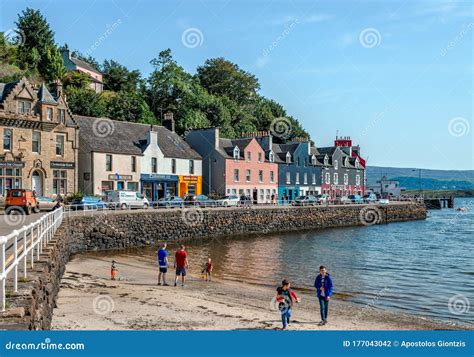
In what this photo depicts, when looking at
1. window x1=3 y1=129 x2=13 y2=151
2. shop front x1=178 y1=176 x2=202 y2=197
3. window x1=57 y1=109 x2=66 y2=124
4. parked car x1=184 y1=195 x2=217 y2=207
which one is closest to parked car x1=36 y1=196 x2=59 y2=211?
window x1=3 y1=129 x2=13 y2=151

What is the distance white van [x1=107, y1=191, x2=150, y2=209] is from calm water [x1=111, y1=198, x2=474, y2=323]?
21.2 ft

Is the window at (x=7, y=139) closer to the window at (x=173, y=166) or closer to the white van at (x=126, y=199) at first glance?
the white van at (x=126, y=199)

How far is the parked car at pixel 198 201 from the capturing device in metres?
49.7

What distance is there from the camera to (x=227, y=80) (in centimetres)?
9894

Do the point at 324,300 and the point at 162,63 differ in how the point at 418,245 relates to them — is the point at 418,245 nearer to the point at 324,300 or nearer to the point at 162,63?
the point at 324,300

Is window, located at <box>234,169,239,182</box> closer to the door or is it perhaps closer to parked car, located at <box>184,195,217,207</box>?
parked car, located at <box>184,195,217,207</box>

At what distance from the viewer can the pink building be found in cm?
6091

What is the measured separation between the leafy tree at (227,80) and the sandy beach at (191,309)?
77.7m

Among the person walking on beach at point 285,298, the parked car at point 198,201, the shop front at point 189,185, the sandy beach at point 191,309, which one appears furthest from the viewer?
the shop front at point 189,185

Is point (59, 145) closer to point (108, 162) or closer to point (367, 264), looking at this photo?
point (108, 162)

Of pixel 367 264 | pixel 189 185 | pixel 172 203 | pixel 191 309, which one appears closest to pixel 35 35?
pixel 189 185

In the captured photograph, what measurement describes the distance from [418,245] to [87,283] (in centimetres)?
2963

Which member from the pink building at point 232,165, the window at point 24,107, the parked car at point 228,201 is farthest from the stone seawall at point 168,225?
the window at point 24,107

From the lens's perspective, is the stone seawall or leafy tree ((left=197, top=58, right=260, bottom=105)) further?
leafy tree ((left=197, top=58, right=260, bottom=105))
